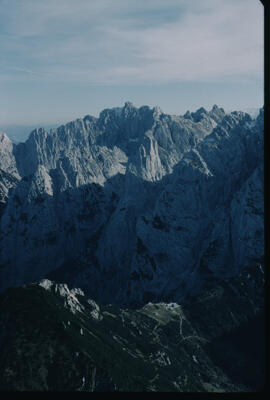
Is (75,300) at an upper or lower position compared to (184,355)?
upper

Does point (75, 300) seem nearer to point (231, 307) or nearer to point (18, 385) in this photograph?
point (18, 385)

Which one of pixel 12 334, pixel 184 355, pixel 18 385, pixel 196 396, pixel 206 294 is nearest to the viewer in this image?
pixel 196 396

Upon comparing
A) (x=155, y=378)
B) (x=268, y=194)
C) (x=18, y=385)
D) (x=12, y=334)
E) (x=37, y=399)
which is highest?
(x=268, y=194)

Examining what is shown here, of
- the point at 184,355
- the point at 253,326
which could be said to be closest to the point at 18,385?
the point at 184,355

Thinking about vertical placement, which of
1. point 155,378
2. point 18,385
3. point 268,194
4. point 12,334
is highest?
point 268,194

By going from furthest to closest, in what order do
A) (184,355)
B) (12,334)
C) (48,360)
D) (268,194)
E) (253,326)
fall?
(253,326) < (184,355) < (12,334) < (48,360) < (268,194)

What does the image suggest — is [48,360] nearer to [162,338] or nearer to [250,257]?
[162,338]

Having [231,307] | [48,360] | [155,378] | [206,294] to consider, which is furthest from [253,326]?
[48,360]

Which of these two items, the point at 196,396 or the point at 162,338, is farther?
the point at 162,338

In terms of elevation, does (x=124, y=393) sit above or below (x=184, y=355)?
above
